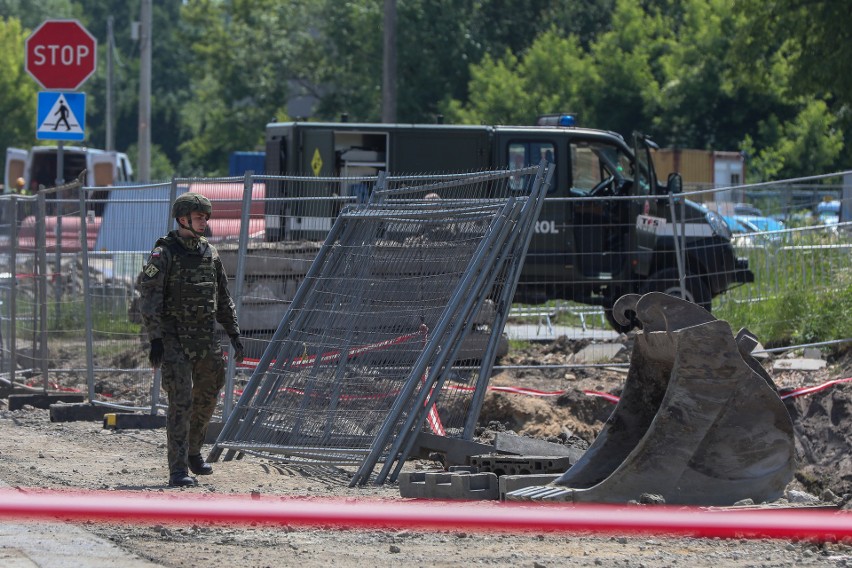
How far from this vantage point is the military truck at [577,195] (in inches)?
562

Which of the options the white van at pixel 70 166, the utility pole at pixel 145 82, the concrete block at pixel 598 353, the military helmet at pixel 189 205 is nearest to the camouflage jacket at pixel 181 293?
the military helmet at pixel 189 205

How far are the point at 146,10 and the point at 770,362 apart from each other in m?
16.6

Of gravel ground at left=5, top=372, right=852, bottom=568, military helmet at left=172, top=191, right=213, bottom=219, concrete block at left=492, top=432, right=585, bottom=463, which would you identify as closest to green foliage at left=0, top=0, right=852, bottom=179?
concrete block at left=492, top=432, right=585, bottom=463

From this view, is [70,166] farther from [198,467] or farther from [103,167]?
[198,467]

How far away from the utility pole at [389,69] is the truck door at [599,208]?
701 centimetres

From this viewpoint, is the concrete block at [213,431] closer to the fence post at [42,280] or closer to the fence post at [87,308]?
the fence post at [87,308]

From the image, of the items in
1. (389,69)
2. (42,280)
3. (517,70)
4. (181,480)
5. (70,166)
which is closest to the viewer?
(181,480)

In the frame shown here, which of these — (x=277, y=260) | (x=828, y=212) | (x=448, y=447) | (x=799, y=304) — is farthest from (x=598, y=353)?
(x=448, y=447)

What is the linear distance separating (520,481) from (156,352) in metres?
2.36

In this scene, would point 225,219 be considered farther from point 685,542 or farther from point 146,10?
point 146,10

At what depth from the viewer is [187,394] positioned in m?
8.67

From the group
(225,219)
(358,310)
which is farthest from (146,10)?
(358,310)

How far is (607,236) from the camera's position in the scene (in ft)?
50.3

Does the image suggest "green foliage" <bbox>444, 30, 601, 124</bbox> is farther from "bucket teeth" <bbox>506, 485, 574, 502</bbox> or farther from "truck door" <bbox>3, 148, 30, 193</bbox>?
"bucket teeth" <bbox>506, 485, 574, 502</bbox>
